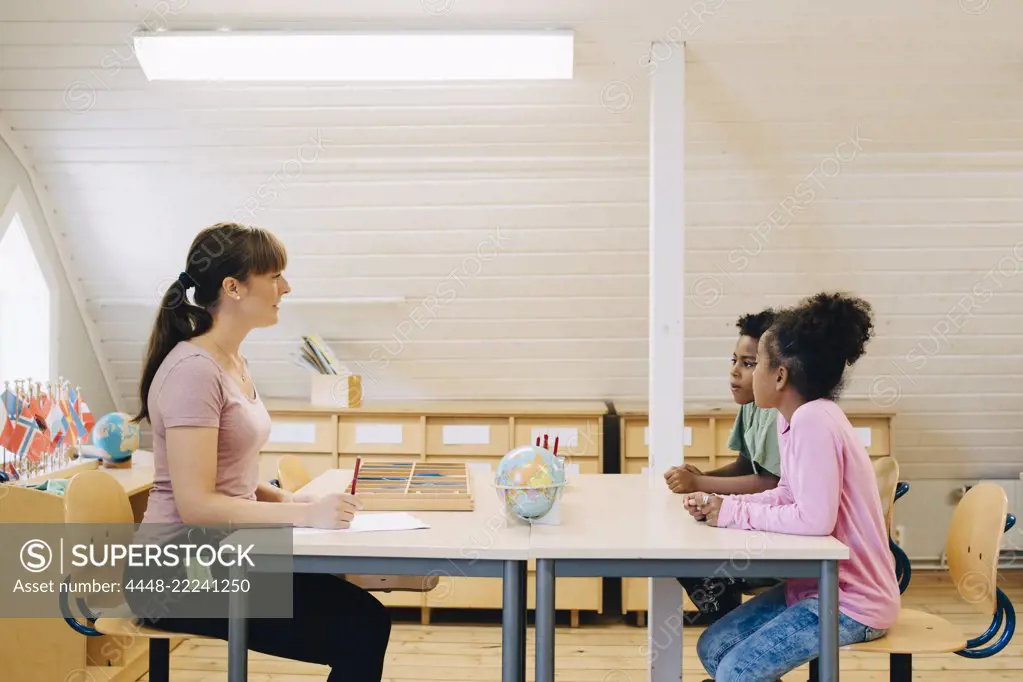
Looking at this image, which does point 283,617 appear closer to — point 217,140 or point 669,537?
point 669,537

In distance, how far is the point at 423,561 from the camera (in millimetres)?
1962

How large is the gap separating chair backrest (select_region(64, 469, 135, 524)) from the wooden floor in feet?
3.72

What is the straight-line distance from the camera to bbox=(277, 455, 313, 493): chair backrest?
2.85m

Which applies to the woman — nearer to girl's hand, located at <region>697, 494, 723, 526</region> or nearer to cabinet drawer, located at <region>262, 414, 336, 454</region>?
girl's hand, located at <region>697, 494, 723, 526</region>

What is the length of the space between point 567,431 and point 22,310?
7.41ft

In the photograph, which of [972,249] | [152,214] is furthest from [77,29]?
[972,249]

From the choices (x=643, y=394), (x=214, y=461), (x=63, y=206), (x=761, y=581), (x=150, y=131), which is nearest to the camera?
(x=214, y=461)

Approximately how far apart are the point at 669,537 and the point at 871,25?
6.25 ft

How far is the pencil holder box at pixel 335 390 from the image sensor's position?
397 cm

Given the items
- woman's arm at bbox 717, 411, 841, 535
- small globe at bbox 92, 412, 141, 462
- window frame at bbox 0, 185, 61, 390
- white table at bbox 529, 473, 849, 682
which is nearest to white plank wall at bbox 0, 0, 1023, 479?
window frame at bbox 0, 185, 61, 390

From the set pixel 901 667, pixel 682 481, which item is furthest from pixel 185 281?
pixel 901 667

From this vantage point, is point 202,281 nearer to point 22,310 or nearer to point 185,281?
point 185,281

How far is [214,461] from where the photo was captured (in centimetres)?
201

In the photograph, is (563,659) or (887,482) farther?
(563,659)
